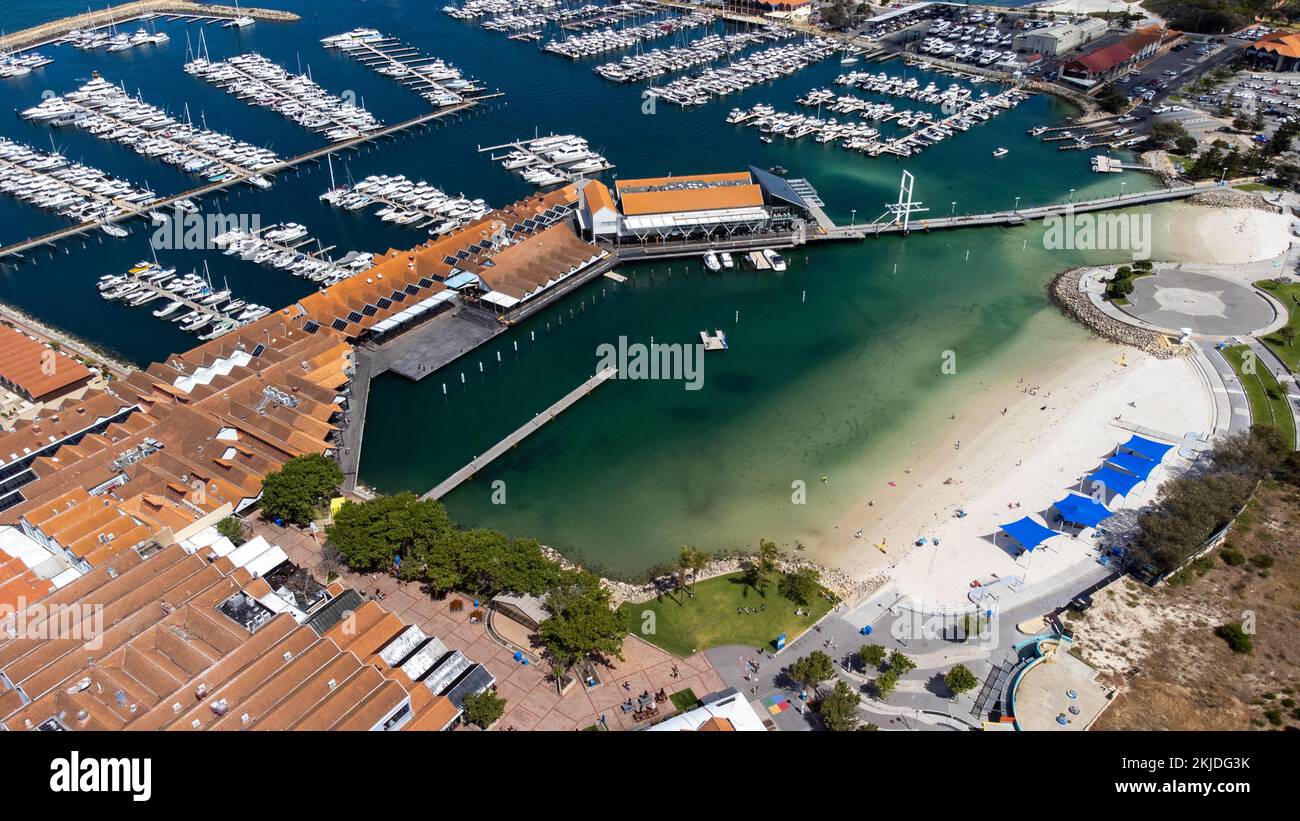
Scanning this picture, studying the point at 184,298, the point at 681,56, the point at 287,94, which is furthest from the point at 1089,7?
the point at 184,298

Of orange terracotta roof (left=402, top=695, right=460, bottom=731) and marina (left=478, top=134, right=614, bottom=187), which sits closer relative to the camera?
orange terracotta roof (left=402, top=695, right=460, bottom=731)

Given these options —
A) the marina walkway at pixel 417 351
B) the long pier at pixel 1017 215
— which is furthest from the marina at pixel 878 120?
the marina walkway at pixel 417 351

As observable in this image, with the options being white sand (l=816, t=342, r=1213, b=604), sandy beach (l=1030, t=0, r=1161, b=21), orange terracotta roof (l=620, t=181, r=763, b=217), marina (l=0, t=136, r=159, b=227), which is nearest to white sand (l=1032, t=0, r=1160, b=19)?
sandy beach (l=1030, t=0, r=1161, b=21)

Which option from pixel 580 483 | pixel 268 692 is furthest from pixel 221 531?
pixel 580 483

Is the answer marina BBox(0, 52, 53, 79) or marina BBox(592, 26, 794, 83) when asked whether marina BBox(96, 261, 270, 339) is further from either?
marina BBox(0, 52, 53, 79)

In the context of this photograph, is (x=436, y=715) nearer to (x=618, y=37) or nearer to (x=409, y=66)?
(x=409, y=66)
